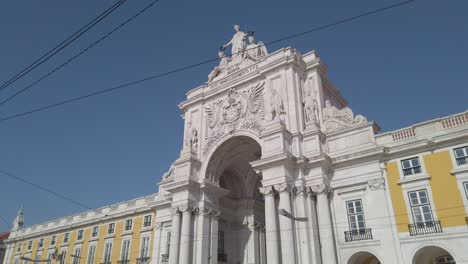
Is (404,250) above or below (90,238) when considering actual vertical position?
below

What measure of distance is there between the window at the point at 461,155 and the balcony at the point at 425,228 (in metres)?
3.68

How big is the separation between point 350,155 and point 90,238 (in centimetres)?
2985

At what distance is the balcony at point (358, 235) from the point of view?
2278 cm

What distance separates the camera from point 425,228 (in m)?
21.2

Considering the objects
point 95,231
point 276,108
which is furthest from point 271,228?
point 95,231

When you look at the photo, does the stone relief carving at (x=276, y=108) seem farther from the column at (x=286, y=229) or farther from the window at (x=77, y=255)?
the window at (x=77, y=255)

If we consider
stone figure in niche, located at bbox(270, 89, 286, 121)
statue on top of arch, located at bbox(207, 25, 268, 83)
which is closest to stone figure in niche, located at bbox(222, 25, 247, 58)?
statue on top of arch, located at bbox(207, 25, 268, 83)

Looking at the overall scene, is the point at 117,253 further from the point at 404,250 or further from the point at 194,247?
the point at 404,250

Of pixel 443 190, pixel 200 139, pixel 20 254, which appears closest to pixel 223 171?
pixel 200 139

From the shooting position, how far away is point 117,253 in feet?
122

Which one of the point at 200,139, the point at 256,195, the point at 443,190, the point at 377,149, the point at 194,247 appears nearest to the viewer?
the point at 443,190

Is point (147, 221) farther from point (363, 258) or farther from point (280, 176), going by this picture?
point (363, 258)

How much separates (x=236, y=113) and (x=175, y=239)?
1109 centimetres

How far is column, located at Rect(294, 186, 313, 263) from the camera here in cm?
2294
